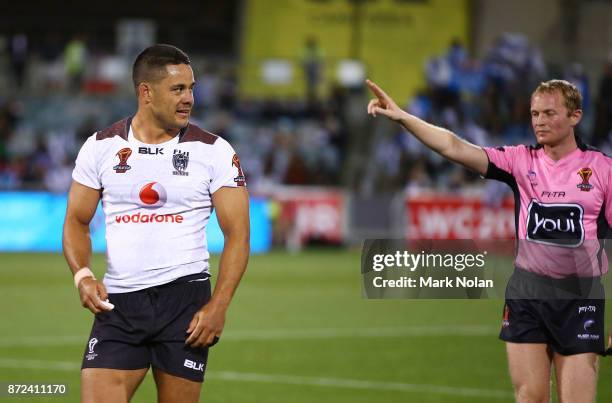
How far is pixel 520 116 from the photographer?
2434 centimetres

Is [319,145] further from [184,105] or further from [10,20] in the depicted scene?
[184,105]

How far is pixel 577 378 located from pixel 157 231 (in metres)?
2.26

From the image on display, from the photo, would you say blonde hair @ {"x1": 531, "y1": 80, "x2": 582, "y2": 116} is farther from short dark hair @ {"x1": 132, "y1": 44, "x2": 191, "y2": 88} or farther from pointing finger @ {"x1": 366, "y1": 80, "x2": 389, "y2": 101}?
short dark hair @ {"x1": 132, "y1": 44, "x2": 191, "y2": 88}

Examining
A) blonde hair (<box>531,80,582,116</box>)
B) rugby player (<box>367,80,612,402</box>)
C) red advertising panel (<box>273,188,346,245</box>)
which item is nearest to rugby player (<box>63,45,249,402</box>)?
rugby player (<box>367,80,612,402</box>)

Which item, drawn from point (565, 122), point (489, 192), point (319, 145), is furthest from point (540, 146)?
point (319, 145)

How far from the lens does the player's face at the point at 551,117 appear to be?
20.1 ft

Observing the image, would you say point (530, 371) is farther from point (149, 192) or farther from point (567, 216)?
point (149, 192)

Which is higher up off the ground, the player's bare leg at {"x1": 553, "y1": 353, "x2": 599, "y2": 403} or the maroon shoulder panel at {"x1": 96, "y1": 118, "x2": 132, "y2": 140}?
the maroon shoulder panel at {"x1": 96, "y1": 118, "x2": 132, "y2": 140}

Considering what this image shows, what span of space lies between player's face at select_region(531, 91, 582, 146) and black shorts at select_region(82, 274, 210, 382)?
1978 mm

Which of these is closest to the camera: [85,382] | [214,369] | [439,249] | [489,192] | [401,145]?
[85,382]

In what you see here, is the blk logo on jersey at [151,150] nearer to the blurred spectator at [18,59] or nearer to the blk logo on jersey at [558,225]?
the blk logo on jersey at [558,225]

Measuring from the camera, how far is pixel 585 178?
20.3ft

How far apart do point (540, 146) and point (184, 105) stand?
2002 mm

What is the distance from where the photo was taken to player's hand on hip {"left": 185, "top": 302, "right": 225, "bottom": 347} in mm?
5434
